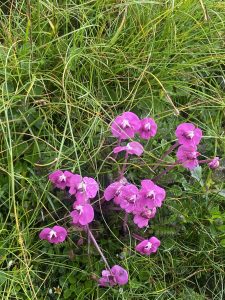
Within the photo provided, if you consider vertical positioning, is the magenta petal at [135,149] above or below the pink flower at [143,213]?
above

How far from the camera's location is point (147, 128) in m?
1.76

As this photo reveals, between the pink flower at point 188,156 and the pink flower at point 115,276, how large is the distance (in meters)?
0.34

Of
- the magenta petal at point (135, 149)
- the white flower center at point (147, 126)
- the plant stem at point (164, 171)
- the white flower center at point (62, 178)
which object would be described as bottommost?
the plant stem at point (164, 171)

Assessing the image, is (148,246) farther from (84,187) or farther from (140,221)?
(84,187)

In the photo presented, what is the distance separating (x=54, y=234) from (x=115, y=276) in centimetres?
20

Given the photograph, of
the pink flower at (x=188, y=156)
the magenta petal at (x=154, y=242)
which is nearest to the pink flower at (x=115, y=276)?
the magenta petal at (x=154, y=242)

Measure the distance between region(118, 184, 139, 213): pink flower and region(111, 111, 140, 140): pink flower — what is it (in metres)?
0.15

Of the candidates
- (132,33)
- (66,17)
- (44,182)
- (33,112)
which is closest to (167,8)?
(132,33)

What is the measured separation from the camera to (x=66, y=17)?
2117mm

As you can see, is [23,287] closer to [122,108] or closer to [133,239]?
[133,239]

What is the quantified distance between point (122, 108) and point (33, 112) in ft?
1.03

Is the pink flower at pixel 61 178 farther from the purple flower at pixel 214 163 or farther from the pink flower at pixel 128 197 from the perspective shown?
the purple flower at pixel 214 163

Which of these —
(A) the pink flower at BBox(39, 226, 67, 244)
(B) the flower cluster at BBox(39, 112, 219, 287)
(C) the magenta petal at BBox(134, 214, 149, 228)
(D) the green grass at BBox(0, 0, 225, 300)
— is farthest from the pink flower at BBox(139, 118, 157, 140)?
(A) the pink flower at BBox(39, 226, 67, 244)

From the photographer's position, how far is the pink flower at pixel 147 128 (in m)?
1.76
